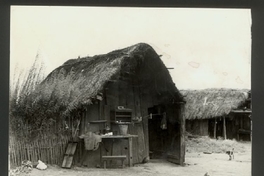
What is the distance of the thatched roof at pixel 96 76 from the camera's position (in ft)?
15.1

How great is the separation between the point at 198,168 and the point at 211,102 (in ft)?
2.78

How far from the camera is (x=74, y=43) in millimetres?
4625

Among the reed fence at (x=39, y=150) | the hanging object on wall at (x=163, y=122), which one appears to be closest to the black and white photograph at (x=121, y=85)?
the reed fence at (x=39, y=150)

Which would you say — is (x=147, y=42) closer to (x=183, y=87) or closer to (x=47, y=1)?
(x=183, y=87)

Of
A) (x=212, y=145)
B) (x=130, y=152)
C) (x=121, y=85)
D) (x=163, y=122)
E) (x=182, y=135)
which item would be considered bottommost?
(x=130, y=152)

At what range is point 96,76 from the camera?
4.68 meters

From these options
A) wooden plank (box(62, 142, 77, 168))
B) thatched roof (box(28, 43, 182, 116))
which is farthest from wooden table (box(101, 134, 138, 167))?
thatched roof (box(28, 43, 182, 116))

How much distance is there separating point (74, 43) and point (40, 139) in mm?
1255


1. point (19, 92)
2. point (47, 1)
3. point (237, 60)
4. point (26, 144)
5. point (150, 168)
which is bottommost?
point (150, 168)

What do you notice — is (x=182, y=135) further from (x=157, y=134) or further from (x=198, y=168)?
(x=198, y=168)

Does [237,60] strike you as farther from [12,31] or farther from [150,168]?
[12,31]

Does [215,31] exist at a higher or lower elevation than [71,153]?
higher

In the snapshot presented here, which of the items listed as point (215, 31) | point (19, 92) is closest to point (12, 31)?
point (19, 92)

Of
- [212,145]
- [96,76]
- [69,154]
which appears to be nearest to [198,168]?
[212,145]
